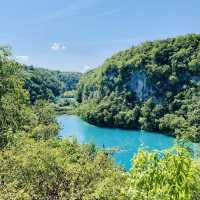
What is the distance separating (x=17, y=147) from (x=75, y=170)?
3.72m

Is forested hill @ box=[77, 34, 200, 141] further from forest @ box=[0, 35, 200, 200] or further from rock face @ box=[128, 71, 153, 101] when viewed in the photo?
forest @ box=[0, 35, 200, 200]

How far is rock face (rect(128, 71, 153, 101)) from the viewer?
405 feet

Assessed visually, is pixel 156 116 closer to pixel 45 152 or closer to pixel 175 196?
pixel 45 152

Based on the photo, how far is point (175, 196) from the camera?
227 inches

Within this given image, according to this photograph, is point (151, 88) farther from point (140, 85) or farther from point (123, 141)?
point (123, 141)

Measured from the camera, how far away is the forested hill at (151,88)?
109500 millimetres

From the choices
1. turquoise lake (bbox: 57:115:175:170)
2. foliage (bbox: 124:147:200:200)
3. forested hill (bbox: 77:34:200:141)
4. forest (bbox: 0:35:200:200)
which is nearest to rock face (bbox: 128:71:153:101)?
forested hill (bbox: 77:34:200:141)

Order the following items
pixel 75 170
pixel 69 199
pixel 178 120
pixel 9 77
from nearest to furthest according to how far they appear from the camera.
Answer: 1. pixel 69 199
2. pixel 75 170
3. pixel 9 77
4. pixel 178 120

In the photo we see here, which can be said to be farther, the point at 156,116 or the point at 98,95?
the point at 98,95

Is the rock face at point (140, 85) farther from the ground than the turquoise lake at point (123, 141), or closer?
farther from the ground

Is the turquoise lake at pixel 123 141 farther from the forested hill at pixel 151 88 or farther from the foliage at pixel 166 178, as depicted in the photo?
the foliage at pixel 166 178

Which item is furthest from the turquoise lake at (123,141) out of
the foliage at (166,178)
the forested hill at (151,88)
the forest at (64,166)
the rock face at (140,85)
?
the foliage at (166,178)

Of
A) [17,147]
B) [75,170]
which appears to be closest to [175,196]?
[75,170]

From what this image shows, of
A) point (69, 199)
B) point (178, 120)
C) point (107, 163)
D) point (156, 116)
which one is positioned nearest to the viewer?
point (69, 199)
